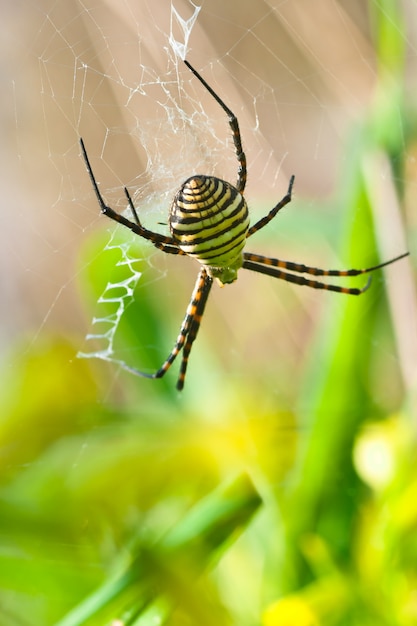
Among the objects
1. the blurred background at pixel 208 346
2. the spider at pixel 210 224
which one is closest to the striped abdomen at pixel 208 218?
the spider at pixel 210 224

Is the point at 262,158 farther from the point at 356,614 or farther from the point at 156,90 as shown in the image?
the point at 356,614

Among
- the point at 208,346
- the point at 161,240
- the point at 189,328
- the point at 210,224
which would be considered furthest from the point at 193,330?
the point at 210,224

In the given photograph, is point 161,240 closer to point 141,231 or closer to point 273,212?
point 141,231

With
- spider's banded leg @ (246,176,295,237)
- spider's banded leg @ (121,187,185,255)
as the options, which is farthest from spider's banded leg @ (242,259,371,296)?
spider's banded leg @ (121,187,185,255)

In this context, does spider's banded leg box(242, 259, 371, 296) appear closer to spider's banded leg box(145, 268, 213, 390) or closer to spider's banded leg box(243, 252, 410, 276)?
spider's banded leg box(243, 252, 410, 276)

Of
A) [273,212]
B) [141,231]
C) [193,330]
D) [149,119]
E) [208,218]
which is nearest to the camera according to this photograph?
[208,218]

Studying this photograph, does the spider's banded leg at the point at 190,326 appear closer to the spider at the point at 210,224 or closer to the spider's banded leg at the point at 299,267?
the spider at the point at 210,224
